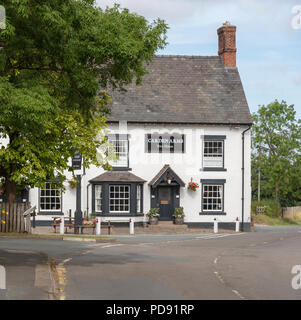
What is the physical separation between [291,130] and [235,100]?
92.9 feet

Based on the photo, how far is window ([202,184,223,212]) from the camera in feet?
128

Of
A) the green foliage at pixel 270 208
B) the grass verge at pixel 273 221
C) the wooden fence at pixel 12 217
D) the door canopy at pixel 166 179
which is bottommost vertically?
the grass verge at pixel 273 221

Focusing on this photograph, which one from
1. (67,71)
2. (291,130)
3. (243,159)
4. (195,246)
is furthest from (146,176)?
(291,130)

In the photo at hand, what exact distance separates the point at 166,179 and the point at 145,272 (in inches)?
890

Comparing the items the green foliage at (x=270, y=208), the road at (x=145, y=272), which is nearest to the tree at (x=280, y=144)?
the green foliage at (x=270, y=208)

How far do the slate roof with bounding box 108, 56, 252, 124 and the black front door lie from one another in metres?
4.45

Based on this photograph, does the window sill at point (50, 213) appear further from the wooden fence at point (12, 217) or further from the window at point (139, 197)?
the wooden fence at point (12, 217)

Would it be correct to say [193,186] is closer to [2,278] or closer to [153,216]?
[153,216]

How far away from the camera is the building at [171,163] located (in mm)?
38031

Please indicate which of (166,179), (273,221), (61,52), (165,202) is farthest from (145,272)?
(273,221)

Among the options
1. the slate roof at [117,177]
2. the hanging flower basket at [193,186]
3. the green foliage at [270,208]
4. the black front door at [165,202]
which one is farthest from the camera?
the green foliage at [270,208]

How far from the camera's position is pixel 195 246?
2539 cm

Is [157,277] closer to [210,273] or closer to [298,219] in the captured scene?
[210,273]

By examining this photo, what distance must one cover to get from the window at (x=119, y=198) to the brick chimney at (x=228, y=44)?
1130 centimetres
